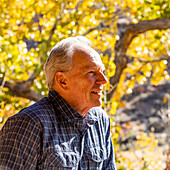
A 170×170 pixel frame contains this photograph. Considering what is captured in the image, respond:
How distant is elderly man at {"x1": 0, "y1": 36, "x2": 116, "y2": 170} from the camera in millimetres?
1168

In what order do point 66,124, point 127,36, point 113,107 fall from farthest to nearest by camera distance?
point 127,36
point 113,107
point 66,124

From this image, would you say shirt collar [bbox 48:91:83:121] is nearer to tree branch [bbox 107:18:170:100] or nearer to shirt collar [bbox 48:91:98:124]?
shirt collar [bbox 48:91:98:124]

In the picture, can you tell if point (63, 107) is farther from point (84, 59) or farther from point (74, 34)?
point (74, 34)

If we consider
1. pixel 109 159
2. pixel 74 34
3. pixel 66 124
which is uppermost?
pixel 74 34

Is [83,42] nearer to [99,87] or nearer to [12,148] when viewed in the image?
[99,87]

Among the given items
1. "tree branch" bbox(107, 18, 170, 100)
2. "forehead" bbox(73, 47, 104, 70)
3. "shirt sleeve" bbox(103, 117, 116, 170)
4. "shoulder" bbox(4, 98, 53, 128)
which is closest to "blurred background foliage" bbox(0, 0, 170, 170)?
"tree branch" bbox(107, 18, 170, 100)

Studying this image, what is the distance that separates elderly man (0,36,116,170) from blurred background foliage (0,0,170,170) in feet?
3.83

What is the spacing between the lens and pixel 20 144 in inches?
45.6

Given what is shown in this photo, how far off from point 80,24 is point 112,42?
18.7 inches

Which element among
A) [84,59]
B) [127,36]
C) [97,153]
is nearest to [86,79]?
[84,59]

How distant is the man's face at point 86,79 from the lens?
1.33 metres

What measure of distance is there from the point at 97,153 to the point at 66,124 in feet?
0.59

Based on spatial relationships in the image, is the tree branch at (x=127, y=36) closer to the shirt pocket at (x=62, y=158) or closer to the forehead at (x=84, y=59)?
the forehead at (x=84, y=59)

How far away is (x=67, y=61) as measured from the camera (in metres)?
1.33
